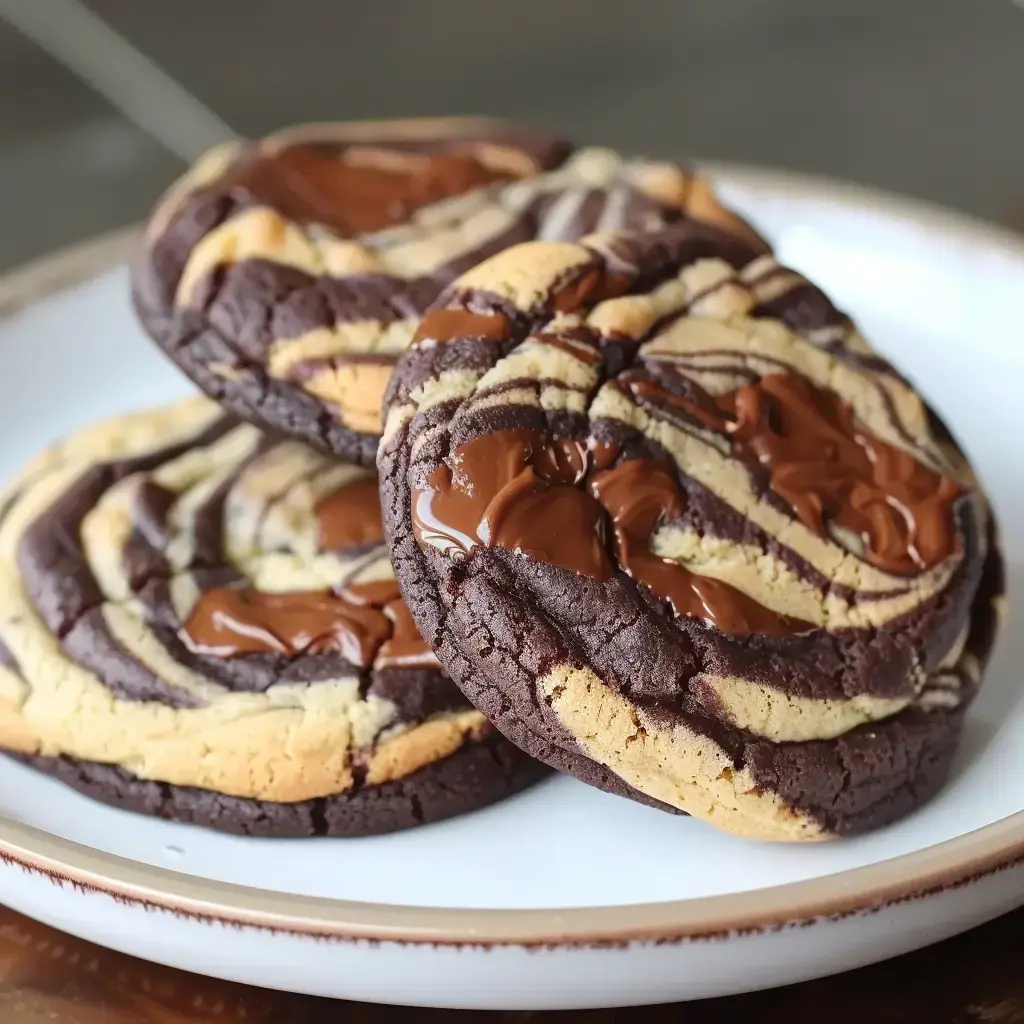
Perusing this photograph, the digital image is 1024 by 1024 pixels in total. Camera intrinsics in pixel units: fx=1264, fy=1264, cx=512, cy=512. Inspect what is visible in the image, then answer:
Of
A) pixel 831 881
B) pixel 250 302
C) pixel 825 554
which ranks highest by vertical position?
pixel 250 302

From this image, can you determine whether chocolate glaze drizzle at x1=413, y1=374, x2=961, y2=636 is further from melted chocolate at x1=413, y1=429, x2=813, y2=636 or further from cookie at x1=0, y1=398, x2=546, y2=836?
cookie at x1=0, y1=398, x2=546, y2=836

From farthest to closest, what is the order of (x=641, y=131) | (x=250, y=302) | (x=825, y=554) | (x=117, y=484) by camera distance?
(x=641, y=131) → (x=117, y=484) → (x=250, y=302) → (x=825, y=554)

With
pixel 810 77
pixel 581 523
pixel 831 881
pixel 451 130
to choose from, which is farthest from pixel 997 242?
pixel 810 77

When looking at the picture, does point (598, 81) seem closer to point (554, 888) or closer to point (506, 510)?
point (506, 510)

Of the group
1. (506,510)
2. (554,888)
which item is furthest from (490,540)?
(554,888)

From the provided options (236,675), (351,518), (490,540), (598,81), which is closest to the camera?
(490,540)

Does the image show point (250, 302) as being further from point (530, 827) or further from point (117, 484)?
point (530, 827)
